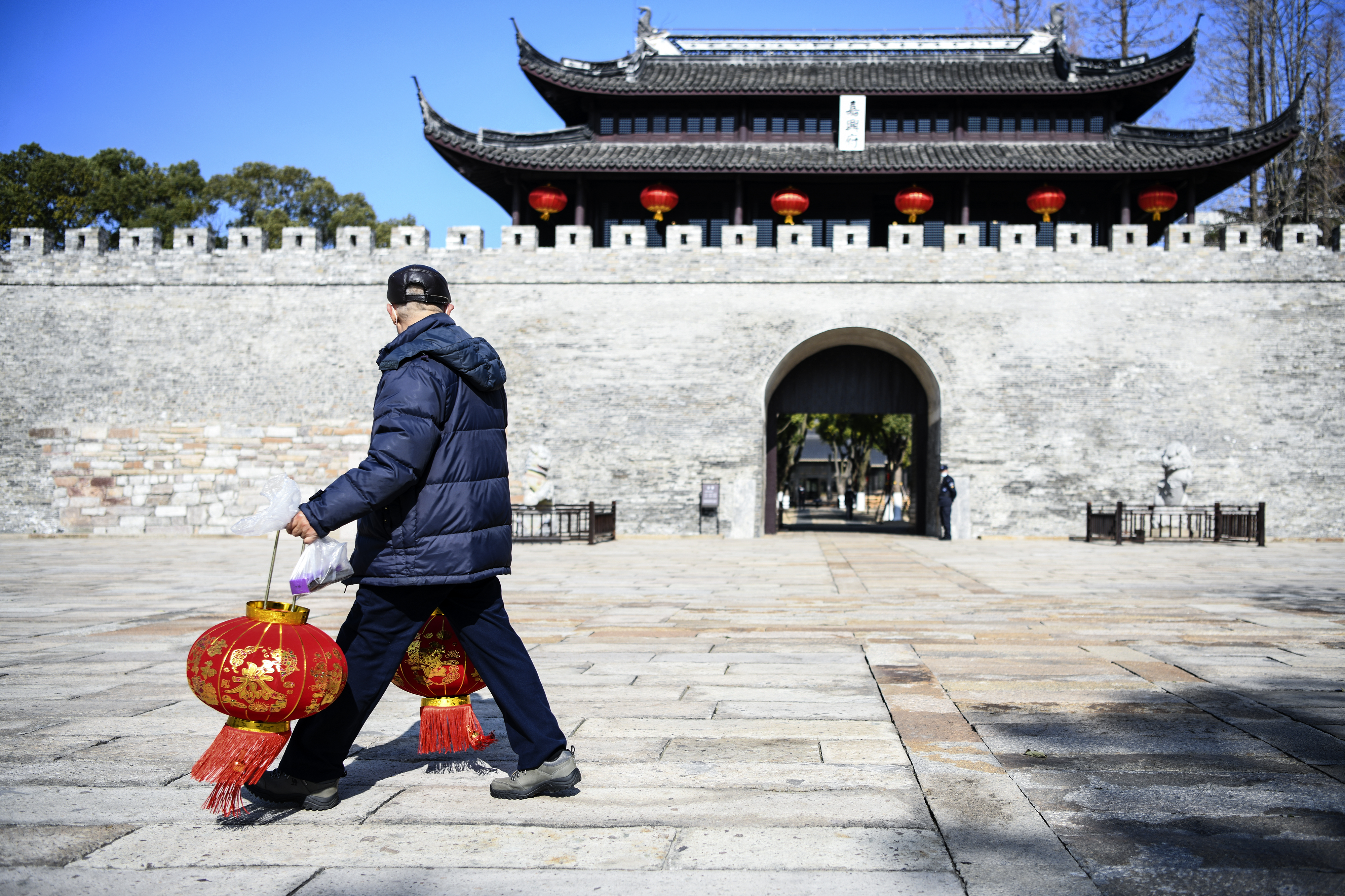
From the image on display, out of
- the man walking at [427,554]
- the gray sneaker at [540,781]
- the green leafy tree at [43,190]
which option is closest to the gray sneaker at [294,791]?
the man walking at [427,554]

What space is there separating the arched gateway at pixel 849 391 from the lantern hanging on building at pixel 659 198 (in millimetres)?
4197

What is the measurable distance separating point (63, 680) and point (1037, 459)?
1624 centimetres

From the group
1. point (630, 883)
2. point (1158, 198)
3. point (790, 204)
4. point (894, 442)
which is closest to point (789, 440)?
point (894, 442)

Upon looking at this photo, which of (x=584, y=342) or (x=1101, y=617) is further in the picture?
(x=584, y=342)

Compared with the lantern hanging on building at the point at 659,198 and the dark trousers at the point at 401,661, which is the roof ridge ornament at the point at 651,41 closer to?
the lantern hanging on building at the point at 659,198

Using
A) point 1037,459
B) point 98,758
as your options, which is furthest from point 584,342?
point 98,758

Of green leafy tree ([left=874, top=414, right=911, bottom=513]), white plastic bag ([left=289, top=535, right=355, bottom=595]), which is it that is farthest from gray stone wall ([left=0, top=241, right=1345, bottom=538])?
white plastic bag ([left=289, top=535, right=355, bottom=595])

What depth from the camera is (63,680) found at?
421 centimetres

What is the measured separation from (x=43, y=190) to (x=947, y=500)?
28205 millimetres

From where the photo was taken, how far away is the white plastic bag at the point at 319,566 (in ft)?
7.91

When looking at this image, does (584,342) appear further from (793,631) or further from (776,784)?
(776,784)

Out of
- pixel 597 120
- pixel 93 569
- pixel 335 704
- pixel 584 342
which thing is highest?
pixel 597 120

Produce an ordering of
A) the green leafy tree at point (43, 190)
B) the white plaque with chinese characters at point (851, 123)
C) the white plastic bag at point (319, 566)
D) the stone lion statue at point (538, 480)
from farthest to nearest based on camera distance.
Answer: the green leafy tree at point (43, 190), the white plaque with chinese characters at point (851, 123), the stone lion statue at point (538, 480), the white plastic bag at point (319, 566)

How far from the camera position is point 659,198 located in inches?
759
